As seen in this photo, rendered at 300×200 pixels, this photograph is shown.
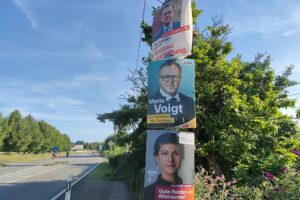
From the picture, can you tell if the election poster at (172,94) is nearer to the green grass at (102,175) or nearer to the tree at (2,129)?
the green grass at (102,175)

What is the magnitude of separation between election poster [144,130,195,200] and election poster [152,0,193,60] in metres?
1.51

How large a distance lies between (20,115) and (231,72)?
54.5 meters

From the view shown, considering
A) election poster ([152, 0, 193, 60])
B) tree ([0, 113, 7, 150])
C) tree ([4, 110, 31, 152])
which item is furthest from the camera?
tree ([4, 110, 31, 152])

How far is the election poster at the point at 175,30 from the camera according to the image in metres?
5.78

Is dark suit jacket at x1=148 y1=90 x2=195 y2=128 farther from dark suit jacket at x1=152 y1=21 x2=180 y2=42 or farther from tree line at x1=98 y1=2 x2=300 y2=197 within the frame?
tree line at x1=98 y1=2 x2=300 y2=197

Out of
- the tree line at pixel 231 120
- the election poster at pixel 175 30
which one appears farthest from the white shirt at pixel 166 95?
the tree line at pixel 231 120

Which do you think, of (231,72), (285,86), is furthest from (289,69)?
(231,72)

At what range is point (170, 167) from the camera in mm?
5348

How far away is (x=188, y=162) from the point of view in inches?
213

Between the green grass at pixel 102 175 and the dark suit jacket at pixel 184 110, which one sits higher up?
the dark suit jacket at pixel 184 110

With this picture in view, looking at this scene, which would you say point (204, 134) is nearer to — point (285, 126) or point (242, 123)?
point (242, 123)

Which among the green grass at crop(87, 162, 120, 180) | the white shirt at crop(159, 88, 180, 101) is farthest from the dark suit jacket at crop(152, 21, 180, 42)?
the green grass at crop(87, 162, 120, 180)

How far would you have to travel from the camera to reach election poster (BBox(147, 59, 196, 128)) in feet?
18.0

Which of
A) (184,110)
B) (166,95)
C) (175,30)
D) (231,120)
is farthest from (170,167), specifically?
(231,120)
